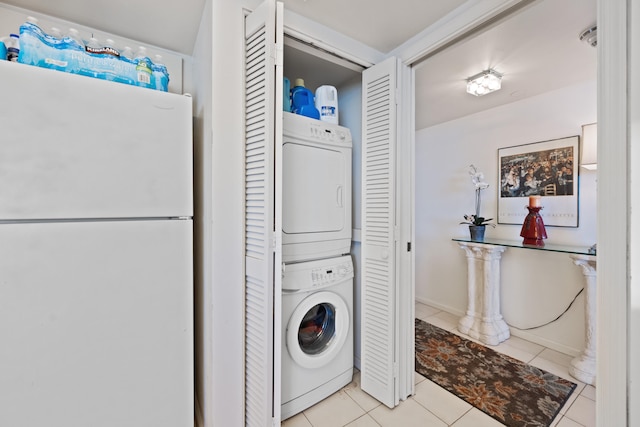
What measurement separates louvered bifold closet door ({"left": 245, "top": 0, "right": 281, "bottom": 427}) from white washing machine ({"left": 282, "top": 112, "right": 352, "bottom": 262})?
32 cm

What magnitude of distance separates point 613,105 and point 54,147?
1.87m

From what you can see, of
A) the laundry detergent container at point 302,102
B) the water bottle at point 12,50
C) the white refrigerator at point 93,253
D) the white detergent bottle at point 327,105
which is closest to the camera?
the white refrigerator at point 93,253

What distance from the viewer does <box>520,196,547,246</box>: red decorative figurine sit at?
7.21ft

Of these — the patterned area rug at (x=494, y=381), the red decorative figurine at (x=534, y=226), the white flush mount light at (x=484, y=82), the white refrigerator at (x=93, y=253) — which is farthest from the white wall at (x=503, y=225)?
the white refrigerator at (x=93, y=253)

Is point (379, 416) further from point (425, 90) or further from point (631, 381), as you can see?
point (425, 90)

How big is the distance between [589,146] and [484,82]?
0.92 meters

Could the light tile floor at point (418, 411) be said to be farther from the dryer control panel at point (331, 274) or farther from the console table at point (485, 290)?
the dryer control panel at point (331, 274)

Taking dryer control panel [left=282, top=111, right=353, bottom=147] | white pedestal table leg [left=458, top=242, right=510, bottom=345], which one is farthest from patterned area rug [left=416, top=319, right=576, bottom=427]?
dryer control panel [left=282, top=111, right=353, bottom=147]

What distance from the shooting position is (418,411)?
1.61 m

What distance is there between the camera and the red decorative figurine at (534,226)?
7.21 feet

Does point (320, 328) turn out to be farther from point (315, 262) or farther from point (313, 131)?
point (313, 131)

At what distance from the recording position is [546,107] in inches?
91.0

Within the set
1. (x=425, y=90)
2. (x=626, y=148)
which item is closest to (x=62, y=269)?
(x=626, y=148)

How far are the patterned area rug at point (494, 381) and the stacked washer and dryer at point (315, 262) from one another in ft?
2.51
